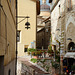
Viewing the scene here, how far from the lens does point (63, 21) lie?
20703 mm

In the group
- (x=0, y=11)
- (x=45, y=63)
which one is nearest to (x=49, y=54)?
(x=45, y=63)

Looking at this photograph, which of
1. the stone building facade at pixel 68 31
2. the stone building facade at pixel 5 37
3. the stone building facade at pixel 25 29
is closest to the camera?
the stone building facade at pixel 5 37

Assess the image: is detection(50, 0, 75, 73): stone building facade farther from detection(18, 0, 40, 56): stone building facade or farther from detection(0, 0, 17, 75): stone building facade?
detection(0, 0, 17, 75): stone building facade

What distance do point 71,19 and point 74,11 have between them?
89 cm

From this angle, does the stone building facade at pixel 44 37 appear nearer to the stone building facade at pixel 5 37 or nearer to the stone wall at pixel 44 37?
the stone wall at pixel 44 37

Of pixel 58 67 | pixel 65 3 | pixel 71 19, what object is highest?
pixel 65 3

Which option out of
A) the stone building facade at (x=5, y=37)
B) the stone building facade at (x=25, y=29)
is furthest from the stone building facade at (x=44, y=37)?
the stone building facade at (x=5, y=37)

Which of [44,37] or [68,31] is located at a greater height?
[44,37]

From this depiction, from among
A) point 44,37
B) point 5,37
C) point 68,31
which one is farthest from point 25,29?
point 5,37

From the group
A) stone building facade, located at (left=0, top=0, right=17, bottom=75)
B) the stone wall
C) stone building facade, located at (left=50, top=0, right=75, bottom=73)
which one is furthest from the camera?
A: the stone wall

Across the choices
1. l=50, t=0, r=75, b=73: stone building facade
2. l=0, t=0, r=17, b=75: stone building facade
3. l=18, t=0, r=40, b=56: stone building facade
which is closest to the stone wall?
l=18, t=0, r=40, b=56: stone building facade

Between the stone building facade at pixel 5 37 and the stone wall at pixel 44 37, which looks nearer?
the stone building facade at pixel 5 37

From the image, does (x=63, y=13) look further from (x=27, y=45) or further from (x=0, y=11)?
(x=0, y=11)

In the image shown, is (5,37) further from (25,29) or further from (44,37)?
(44,37)
